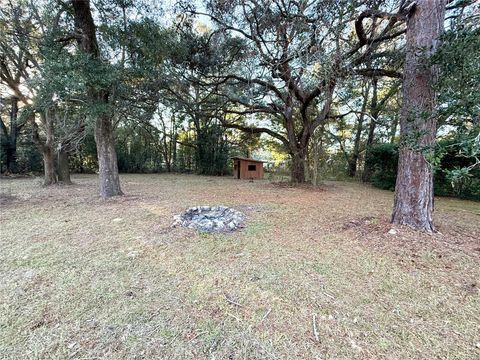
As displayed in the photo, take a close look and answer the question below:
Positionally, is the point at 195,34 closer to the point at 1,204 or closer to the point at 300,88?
the point at 300,88

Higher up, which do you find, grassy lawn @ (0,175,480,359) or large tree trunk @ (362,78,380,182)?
large tree trunk @ (362,78,380,182)

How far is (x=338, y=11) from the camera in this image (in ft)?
11.5

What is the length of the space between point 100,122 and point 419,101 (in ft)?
19.5

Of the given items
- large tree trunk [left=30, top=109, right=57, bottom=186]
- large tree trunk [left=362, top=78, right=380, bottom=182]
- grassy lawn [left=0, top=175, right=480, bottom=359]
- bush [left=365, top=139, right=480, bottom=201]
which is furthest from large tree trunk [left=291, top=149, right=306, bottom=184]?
large tree trunk [left=30, top=109, right=57, bottom=186]

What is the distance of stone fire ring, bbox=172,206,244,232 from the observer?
3289 millimetres

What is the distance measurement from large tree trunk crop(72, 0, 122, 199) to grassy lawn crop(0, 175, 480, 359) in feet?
7.70

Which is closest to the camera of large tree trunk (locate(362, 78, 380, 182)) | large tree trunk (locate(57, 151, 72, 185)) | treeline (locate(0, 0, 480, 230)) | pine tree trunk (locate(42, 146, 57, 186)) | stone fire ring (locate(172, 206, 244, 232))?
treeline (locate(0, 0, 480, 230))

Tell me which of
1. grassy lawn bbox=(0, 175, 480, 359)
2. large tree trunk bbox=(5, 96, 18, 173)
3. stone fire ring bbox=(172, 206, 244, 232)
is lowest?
grassy lawn bbox=(0, 175, 480, 359)

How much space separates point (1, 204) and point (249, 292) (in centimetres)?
570

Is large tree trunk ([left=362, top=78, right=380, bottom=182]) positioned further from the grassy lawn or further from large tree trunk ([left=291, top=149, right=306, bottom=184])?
the grassy lawn

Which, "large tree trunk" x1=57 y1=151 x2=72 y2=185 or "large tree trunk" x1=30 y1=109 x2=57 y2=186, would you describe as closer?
"large tree trunk" x1=30 y1=109 x2=57 y2=186

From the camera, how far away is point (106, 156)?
5492 mm

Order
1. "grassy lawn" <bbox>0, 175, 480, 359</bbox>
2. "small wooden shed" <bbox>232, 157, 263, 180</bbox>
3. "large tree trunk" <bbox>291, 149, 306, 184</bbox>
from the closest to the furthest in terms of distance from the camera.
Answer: "grassy lawn" <bbox>0, 175, 480, 359</bbox>
"large tree trunk" <bbox>291, 149, 306, 184</bbox>
"small wooden shed" <bbox>232, 157, 263, 180</bbox>

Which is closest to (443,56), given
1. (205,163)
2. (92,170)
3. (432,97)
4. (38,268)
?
(432,97)
